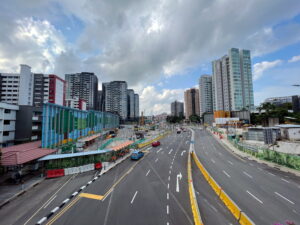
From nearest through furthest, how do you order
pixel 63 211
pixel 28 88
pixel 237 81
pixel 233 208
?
pixel 233 208 < pixel 63 211 < pixel 28 88 < pixel 237 81

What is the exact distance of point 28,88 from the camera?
7831 cm

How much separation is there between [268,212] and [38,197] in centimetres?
2225

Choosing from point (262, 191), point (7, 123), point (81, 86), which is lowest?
point (262, 191)

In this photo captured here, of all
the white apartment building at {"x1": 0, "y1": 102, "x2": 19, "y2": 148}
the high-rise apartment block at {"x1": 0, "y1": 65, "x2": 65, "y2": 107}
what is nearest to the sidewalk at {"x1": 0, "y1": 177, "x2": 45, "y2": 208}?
the white apartment building at {"x1": 0, "y1": 102, "x2": 19, "y2": 148}

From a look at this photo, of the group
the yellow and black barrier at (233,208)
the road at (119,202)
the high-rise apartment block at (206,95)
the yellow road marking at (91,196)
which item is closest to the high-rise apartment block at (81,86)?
the high-rise apartment block at (206,95)

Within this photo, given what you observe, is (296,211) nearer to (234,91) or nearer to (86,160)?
(86,160)

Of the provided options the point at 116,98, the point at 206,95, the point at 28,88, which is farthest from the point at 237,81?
the point at 28,88

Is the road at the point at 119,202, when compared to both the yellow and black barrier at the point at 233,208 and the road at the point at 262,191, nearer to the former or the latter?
the yellow and black barrier at the point at 233,208

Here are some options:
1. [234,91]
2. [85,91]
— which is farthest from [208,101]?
[85,91]

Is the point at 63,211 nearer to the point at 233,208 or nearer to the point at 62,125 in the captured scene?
the point at 233,208

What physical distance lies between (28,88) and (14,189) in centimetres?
8343

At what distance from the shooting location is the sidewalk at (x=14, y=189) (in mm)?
14859

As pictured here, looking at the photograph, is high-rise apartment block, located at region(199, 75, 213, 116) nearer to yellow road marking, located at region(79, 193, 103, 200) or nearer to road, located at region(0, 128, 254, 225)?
road, located at region(0, 128, 254, 225)

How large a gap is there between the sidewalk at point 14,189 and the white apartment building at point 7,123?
19.0m
